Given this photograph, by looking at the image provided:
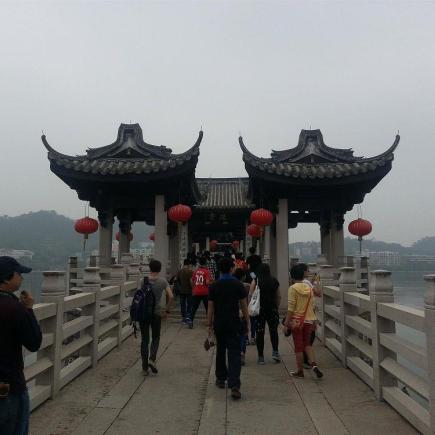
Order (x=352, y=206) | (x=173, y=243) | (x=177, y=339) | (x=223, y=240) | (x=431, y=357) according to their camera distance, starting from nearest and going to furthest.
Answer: (x=431, y=357) < (x=177, y=339) < (x=352, y=206) < (x=173, y=243) < (x=223, y=240)

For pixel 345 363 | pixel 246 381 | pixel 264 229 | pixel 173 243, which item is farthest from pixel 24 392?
pixel 173 243

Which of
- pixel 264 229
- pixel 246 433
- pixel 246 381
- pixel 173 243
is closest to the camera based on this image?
pixel 246 433

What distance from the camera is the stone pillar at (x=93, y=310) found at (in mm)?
5750

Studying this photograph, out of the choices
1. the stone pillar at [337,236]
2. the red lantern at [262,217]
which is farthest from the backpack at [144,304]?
the stone pillar at [337,236]

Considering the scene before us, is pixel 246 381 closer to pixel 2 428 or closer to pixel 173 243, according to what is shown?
pixel 2 428

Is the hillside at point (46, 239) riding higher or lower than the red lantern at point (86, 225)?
higher

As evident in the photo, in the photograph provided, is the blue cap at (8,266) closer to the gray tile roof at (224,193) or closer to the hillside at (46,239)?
the gray tile roof at (224,193)

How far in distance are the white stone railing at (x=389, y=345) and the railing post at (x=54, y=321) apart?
3594 millimetres

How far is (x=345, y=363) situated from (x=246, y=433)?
8.95ft

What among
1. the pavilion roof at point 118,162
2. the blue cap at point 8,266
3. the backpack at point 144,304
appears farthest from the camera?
the pavilion roof at point 118,162

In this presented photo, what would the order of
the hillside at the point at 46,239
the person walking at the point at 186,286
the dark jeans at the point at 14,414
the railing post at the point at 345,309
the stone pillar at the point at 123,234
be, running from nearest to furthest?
the dark jeans at the point at 14,414 → the railing post at the point at 345,309 → the person walking at the point at 186,286 → the stone pillar at the point at 123,234 → the hillside at the point at 46,239

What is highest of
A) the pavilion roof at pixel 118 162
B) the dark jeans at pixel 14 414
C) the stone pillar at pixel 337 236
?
the pavilion roof at pixel 118 162

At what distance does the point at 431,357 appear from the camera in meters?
3.17

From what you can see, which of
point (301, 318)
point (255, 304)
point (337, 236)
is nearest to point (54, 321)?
point (255, 304)
